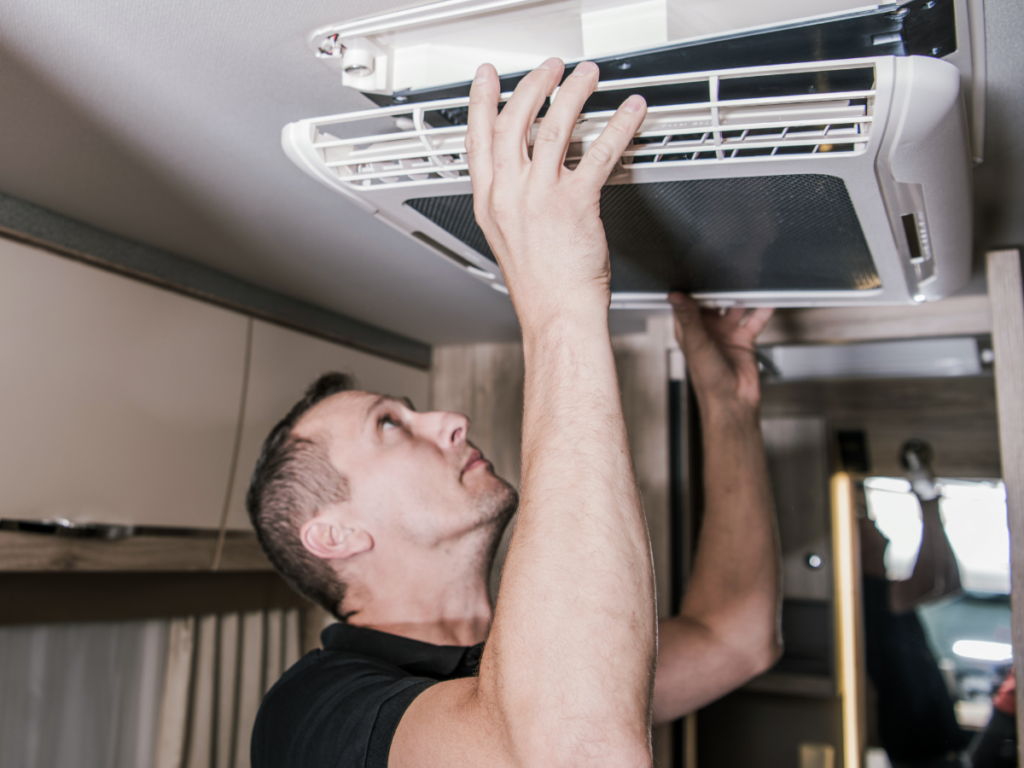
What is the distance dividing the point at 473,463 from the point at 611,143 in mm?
687

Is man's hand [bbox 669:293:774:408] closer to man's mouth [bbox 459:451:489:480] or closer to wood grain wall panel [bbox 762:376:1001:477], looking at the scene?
man's mouth [bbox 459:451:489:480]

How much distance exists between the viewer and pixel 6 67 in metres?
0.78

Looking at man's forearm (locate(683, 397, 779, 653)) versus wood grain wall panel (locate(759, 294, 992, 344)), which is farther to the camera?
wood grain wall panel (locate(759, 294, 992, 344))

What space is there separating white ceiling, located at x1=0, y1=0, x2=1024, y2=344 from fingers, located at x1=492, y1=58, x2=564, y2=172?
164mm

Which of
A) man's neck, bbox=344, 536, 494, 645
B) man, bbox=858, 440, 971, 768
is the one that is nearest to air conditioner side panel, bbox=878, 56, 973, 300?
man's neck, bbox=344, 536, 494, 645

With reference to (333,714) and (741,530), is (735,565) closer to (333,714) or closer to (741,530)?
(741,530)

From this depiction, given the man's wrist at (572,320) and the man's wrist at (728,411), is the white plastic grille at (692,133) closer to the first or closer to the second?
the man's wrist at (572,320)

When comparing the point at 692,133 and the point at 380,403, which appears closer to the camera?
the point at 692,133

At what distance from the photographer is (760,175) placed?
587 mm

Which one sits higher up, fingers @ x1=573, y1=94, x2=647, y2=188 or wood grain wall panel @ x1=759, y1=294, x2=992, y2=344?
wood grain wall panel @ x1=759, y1=294, x2=992, y2=344

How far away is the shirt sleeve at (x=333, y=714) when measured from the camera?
27.6 inches

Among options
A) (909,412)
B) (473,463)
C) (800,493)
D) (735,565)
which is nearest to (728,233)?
(473,463)

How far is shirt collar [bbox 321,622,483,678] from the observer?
96 cm

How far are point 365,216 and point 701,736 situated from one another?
1.50 meters
